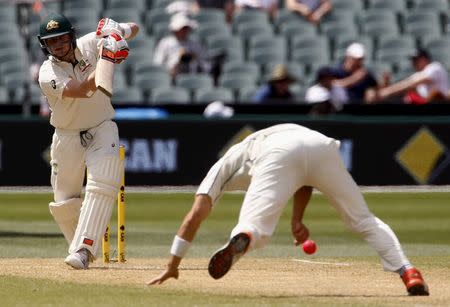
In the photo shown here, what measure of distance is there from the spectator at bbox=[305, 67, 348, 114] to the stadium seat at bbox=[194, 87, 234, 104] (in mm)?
1876

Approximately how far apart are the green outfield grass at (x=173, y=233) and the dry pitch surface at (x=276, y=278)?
31 cm

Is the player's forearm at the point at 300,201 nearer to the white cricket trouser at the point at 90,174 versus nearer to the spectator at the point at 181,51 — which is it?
the white cricket trouser at the point at 90,174

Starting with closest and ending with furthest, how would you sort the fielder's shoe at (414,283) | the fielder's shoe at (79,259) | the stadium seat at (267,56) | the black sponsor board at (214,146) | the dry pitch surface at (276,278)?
the fielder's shoe at (414,283) < the dry pitch surface at (276,278) < the fielder's shoe at (79,259) < the black sponsor board at (214,146) < the stadium seat at (267,56)

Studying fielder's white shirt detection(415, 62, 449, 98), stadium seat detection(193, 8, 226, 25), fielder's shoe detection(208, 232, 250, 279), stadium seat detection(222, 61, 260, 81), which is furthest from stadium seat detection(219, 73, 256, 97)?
fielder's shoe detection(208, 232, 250, 279)

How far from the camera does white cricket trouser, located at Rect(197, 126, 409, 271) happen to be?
28.6 feet

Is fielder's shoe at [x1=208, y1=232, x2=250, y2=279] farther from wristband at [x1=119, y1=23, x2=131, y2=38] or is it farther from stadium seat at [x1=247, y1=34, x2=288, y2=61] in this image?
stadium seat at [x1=247, y1=34, x2=288, y2=61]

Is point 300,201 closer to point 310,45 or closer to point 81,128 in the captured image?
point 81,128

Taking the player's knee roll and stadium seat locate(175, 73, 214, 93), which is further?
stadium seat locate(175, 73, 214, 93)

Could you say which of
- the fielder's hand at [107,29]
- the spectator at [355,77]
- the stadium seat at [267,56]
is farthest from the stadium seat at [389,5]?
the fielder's hand at [107,29]

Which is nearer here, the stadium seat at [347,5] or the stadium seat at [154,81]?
the stadium seat at [154,81]

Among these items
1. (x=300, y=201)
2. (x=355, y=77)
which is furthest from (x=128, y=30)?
(x=355, y=77)

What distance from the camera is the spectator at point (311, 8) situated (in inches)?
996

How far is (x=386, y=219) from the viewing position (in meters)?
16.8

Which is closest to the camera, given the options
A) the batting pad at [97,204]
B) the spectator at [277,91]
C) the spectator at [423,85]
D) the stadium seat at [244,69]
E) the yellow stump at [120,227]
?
the batting pad at [97,204]
